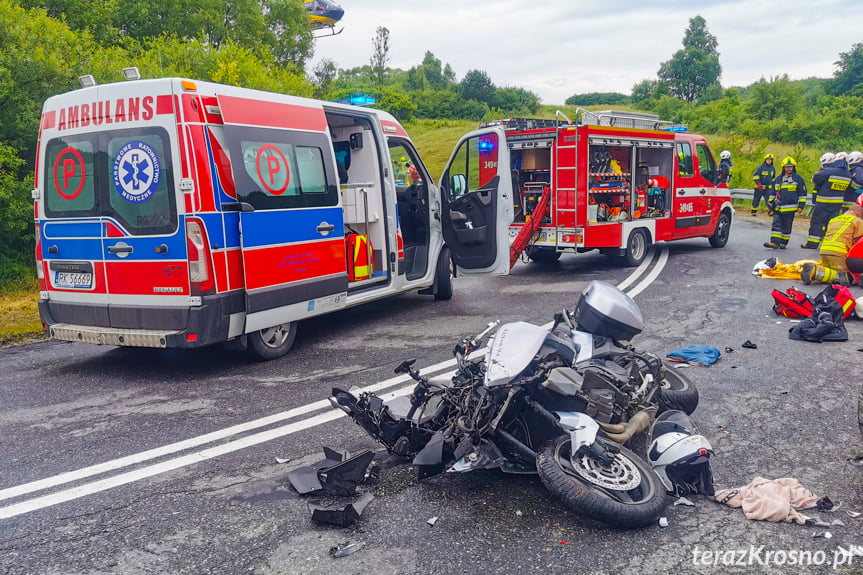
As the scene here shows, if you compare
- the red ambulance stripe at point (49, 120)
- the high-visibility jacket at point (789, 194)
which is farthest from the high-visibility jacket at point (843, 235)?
the red ambulance stripe at point (49, 120)

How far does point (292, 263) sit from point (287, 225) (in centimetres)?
36

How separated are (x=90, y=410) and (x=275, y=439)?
1684 millimetres

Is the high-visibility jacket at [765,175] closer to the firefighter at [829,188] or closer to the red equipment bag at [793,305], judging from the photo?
the firefighter at [829,188]

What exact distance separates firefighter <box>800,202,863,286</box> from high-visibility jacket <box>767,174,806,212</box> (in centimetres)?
365

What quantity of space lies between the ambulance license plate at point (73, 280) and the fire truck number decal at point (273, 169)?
69.0 inches

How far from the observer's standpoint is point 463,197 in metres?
8.92

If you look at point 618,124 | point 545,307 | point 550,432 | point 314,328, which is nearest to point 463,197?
point 545,307

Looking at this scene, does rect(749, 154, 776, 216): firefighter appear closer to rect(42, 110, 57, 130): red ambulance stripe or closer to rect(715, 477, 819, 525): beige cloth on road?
rect(715, 477, 819, 525): beige cloth on road

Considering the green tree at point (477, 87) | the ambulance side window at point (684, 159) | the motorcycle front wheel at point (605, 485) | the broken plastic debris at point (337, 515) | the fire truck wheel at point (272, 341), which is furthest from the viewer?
the green tree at point (477, 87)

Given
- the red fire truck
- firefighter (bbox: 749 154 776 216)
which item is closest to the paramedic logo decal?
the red fire truck

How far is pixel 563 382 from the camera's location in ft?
11.5

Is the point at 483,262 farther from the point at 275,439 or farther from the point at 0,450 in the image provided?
the point at 0,450

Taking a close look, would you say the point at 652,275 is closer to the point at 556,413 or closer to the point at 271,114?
the point at 271,114

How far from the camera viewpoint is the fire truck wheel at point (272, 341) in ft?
20.7
